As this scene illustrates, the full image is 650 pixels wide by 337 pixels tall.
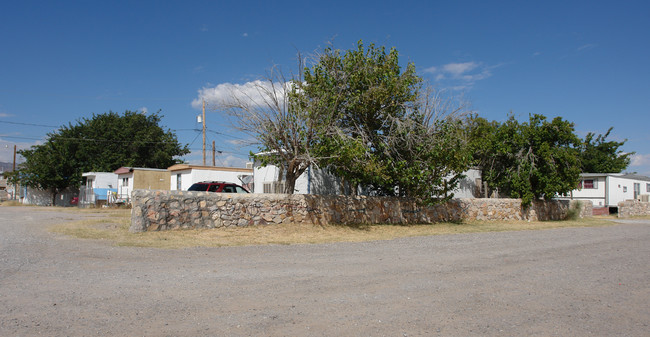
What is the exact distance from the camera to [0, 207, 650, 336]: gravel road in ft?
15.6

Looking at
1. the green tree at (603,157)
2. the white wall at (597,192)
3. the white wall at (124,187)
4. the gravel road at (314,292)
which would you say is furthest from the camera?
the green tree at (603,157)

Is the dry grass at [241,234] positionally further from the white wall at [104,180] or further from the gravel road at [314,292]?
the white wall at [104,180]

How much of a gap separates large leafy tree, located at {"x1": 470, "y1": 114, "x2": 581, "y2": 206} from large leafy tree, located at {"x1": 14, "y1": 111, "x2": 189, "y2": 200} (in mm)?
33018

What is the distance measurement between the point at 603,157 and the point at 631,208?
83.6 feet

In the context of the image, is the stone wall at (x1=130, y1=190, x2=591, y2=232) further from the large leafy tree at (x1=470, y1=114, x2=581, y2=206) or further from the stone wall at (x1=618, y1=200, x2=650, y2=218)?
the stone wall at (x1=618, y1=200, x2=650, y2=218)

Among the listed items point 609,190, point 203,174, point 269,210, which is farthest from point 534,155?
point 203,174

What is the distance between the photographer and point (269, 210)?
609 inches

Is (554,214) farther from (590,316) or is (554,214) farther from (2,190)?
(2,190)

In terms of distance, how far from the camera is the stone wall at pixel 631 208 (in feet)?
99.3

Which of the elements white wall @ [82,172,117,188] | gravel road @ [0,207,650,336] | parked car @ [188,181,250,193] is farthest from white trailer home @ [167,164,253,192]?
gravel road @ [0,207,650,336]

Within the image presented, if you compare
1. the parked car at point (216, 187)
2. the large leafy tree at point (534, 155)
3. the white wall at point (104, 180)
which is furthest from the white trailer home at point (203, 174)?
the large leafy tree at point (534, 155)

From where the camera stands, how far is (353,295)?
614 cm

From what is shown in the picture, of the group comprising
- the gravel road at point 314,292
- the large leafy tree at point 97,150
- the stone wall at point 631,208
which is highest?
the large leafy tree at point 97,150

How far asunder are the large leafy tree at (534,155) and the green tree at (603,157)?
107 feet
